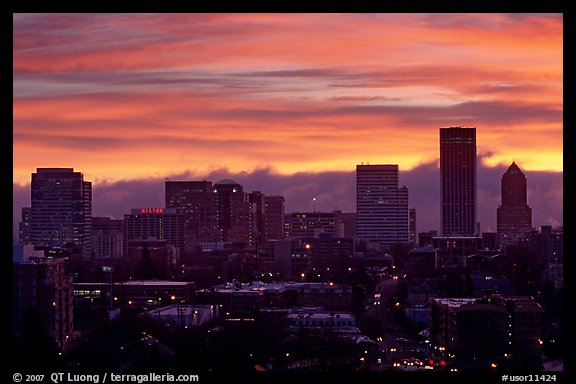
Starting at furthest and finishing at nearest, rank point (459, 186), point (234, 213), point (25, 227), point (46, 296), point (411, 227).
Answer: point (459, 186) < point (411, 227) < point (234, 213) < point (25, 227) < point (46, 296)

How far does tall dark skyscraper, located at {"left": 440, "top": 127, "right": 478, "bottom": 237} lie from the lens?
23414 mm

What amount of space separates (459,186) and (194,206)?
735 centimetres

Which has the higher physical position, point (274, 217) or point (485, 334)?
point (274, 217)

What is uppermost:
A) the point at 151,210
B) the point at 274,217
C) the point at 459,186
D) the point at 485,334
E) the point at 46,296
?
the point at 459,186

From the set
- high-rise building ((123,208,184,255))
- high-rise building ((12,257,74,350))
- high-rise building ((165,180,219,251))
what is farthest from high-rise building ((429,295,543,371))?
high-rise building ((165,180,219,251))

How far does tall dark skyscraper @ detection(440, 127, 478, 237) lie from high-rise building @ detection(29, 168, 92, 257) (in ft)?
28.3

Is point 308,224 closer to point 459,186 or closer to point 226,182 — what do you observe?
point 226,182

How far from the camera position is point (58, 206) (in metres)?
15.5

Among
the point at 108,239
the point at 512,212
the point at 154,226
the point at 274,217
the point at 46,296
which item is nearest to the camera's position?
the point at 46,296

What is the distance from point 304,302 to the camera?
13047 mm

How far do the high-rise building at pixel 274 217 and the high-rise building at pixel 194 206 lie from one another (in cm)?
105

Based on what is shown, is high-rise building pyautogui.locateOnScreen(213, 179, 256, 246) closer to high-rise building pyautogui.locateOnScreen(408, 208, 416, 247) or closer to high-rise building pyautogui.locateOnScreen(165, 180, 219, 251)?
high-rise building pyautogui.locateOnScreen(165, 180, 219, 251)

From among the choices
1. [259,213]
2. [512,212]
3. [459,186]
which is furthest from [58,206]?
[459,186]
